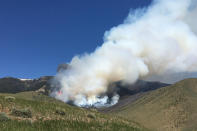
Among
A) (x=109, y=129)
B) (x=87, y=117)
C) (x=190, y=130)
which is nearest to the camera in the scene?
(x=109, y=129)

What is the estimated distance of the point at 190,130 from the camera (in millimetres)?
197000

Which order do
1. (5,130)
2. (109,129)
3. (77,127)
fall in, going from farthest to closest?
(109,129) → (77,127) → (5,130)

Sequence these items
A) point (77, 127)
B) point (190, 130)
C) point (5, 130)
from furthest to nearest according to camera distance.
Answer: point (190, 130) → point (77, 127) → point (5, 130)

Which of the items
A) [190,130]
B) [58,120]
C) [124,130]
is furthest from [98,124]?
[190,130]

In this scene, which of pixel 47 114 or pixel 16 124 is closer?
pixel 16 124

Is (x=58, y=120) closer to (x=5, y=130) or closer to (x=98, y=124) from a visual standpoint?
(x=98, y=124)

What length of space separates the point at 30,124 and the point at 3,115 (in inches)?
100

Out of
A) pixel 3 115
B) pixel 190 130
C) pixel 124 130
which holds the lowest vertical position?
pixel 190 130

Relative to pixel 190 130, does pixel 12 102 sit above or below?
above

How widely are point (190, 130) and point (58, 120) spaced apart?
201 m

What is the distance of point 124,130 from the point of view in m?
25.9

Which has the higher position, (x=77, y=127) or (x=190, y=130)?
(x=77, y=127)

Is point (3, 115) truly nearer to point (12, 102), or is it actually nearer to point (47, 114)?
point (47, 114)

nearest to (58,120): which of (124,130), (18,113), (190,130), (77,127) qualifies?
(77,127)
